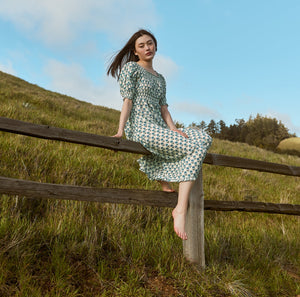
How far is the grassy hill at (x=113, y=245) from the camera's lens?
221 cm

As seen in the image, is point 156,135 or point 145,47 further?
point 145,47

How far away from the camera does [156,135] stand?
250cm

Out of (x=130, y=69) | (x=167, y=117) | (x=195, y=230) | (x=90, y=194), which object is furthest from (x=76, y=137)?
(x=195, y=230)

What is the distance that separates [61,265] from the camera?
222 cm

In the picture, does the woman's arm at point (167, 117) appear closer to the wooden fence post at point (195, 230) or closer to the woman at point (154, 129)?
the woman at point (154, 129)

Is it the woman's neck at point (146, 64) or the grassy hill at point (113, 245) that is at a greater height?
the woman's neck at point (146, 64)

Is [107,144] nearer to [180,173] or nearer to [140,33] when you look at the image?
[180,173]

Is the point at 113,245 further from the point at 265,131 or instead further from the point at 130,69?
the point at 265,131

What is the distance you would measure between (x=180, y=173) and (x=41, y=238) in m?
1.33

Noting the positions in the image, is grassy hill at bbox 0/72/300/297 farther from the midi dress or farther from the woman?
the midi dress

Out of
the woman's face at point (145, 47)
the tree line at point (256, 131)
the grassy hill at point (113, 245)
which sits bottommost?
the grassy hill at point (113, 245)

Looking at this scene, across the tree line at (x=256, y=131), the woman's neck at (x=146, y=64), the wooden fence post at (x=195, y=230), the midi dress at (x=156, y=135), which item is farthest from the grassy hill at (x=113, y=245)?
the tree line at (x=256, y=131)

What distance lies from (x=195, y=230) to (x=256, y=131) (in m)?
37.6

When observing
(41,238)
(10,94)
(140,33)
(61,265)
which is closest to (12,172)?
(41,238)
